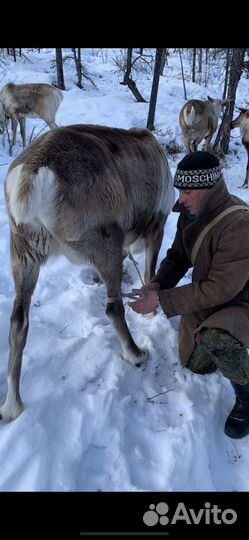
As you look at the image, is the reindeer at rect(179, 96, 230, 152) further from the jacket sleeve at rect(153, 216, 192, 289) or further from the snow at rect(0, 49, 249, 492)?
the jacket sleeve at rect(153, 216, 192, 289)

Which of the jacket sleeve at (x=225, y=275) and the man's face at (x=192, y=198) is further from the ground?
the man's face at (x=192, y=198)

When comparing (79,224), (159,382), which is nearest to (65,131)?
(79,224)

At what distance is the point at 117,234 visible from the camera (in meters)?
2.54

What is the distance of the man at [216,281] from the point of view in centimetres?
230

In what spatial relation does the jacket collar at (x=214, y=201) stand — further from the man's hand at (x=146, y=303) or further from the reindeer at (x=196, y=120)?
the reindeer at (x=196, y=120)

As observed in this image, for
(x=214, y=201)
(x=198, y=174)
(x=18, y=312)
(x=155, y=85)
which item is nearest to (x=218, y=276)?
(x=214, y=201)

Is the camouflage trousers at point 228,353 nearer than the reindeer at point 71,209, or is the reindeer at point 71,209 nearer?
the reindeer at point 71,209

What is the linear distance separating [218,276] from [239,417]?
88cm

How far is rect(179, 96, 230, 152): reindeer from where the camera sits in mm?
10828

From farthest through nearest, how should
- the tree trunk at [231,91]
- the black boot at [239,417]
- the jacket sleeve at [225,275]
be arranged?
1. the tree trunk at [231,91]
2. the black boot at [239,417]
3. the jacket sleeve at [225,275]
